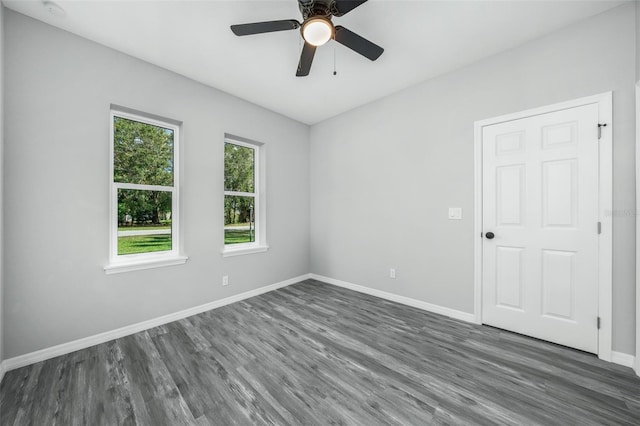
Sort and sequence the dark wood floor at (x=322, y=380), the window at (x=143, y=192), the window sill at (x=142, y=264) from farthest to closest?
the window at (x=143, y=192), the window sill at (x=142, y=264), the dark wood floor at (x=322, y=380)

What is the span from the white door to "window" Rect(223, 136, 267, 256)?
3.04 m

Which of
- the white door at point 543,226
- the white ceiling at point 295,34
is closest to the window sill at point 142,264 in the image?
the white ceiling at point 295,34

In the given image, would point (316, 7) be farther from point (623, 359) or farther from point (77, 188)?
point (623, 359)

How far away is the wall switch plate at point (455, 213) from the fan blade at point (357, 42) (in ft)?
6.14

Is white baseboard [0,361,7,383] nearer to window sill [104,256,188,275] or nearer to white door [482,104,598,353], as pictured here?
window sill [104,256,188,275]

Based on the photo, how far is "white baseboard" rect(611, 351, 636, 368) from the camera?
1942 millimetres

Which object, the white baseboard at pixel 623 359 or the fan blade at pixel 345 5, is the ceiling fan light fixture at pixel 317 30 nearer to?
the fan blade at pixel 345 5

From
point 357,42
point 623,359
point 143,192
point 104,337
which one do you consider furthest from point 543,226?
point 104,337

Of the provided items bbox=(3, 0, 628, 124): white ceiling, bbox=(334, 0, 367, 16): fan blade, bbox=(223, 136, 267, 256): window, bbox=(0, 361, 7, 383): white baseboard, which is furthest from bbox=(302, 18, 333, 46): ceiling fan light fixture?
bbox=(0, 361, 7, 383): white baseboard

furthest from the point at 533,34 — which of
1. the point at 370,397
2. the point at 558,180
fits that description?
the point at 370,397

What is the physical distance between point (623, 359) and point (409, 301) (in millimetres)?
1785

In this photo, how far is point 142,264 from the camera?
2.60 meters

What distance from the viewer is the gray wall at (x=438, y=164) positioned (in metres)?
2.02

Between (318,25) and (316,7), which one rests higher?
(316,7)
